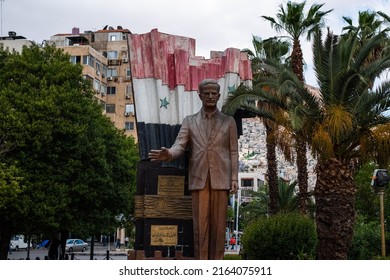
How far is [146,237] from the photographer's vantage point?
38.5ft

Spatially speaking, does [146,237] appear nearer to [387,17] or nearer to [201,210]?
[201,210]

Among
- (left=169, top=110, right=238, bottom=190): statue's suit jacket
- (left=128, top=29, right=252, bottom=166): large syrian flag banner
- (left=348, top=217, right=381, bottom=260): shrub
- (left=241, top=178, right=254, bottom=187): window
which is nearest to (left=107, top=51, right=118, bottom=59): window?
(left=241, top=178, right=254, bottom=187): window

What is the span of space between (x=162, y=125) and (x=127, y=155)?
28608 millimetres

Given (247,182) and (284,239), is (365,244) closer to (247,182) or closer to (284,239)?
(284,239)

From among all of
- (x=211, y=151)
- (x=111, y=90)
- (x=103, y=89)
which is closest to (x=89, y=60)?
(x=103, y=89)

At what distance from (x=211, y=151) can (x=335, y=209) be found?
31.3 feet

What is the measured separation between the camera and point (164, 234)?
38.5 ft

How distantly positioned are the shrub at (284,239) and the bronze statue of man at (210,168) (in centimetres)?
983

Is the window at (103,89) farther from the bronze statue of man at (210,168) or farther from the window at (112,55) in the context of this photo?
the bronze statue of man at (210,168)

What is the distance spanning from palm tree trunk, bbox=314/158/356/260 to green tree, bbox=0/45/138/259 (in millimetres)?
11664

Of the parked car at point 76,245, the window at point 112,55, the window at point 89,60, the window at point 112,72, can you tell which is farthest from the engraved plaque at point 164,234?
the window at point 112,55

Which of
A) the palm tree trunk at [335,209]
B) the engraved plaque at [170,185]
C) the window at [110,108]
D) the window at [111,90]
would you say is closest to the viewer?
the engraved plaque at [170,185]

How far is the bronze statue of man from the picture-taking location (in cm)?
1042

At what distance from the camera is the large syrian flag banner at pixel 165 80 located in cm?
1224
